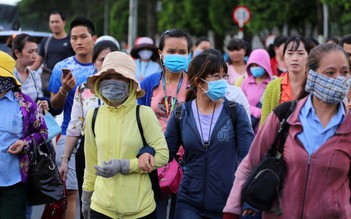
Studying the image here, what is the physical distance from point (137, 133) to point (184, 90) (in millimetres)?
1567

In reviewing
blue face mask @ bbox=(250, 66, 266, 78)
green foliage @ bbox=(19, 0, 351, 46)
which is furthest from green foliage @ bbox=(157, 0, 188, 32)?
blue face mask @ bbox=(250, 66, 266, 78)

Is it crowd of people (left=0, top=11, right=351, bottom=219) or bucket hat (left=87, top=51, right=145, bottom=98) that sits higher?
bucket hat (left=87, top=51, right=145, bottom=98)

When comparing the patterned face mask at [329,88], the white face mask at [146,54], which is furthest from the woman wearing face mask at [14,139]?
the white face mask at [146,54]

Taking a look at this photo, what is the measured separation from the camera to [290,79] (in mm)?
7234

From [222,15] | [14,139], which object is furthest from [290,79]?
[222,15]

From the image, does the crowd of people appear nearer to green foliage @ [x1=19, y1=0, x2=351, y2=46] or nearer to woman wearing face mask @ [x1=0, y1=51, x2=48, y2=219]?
woman wearing face mask @ [x1=0, y1=51, x2=48, y2=219]

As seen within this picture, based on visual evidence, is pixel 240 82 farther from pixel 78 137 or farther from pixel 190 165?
pixel 190 165

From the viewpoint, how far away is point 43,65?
40.5 feet

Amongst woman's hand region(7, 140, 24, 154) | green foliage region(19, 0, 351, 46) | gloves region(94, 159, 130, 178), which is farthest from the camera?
green foliage region(19, 0, 351, 46)

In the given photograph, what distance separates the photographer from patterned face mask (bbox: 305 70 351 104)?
4551 millimetres

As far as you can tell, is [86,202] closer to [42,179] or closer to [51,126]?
[42,179]

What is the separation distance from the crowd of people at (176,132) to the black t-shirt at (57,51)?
3372 mm

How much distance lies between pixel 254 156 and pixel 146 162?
89 centimetres

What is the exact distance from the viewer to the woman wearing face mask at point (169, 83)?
6.97 metres
